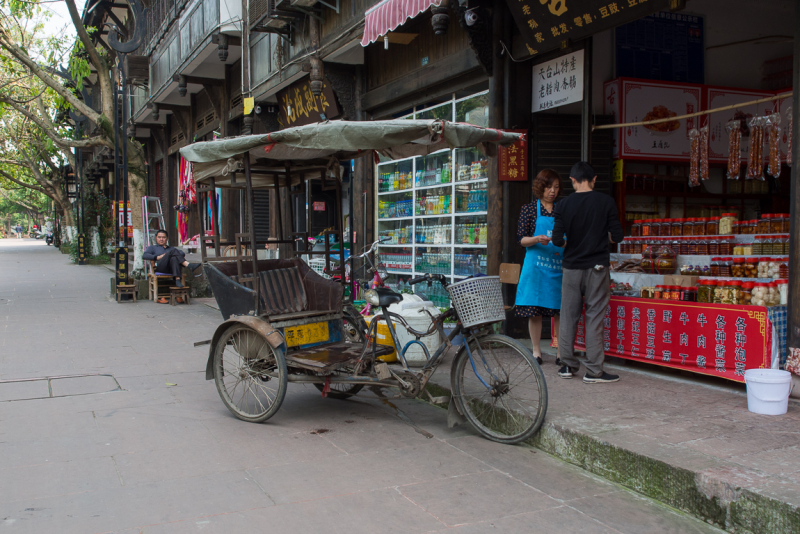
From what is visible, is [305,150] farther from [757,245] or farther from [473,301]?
[757,245]

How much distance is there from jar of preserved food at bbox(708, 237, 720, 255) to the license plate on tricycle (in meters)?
3.72

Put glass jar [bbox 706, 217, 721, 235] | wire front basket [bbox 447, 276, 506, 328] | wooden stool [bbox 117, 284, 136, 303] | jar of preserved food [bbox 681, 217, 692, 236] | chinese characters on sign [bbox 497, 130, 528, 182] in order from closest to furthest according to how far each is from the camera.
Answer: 1. wire front basket [bbox 447, 276, 506, 328]
2. glass jar [bbox 706, 217, 721, 235]
3. jar of preserved food [bbox 681, 217, 692, 236]
4. chinese characters on sign [bbox 497, 130, 528, 182]
5. wooden stool [bbox 117, 284, 136, 303]

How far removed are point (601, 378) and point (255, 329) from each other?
9.59 ft

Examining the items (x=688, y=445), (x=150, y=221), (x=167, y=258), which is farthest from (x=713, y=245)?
(x=150, y=221)

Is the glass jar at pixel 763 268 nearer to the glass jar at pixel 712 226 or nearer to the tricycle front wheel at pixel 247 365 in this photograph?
the glass jar at pixel 712 226

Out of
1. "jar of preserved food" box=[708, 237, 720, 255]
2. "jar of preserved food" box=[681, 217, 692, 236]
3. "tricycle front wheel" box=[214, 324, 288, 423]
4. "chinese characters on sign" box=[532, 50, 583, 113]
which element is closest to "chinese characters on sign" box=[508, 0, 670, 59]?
"chinese characters on sign" box=[532, 50, 583, 113]

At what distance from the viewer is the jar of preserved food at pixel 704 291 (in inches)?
213

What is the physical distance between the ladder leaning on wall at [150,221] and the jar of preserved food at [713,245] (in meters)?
12.2

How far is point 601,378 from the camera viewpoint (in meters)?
5.46

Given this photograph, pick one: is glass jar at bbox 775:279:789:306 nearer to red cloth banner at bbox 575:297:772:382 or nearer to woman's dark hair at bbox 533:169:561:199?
red cloth banner at bbox 575:297:772:382

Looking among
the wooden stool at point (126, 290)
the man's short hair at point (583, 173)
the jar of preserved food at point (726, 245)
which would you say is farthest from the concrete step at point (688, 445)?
the wooden stool at point (126, 290)

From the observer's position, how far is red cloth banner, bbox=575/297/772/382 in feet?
16.3

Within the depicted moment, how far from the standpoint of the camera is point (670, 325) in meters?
5.61

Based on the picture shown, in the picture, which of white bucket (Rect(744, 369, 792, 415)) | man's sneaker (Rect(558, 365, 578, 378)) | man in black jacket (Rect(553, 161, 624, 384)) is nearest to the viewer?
white bucket (Rect(744, 369, 792, 415))
